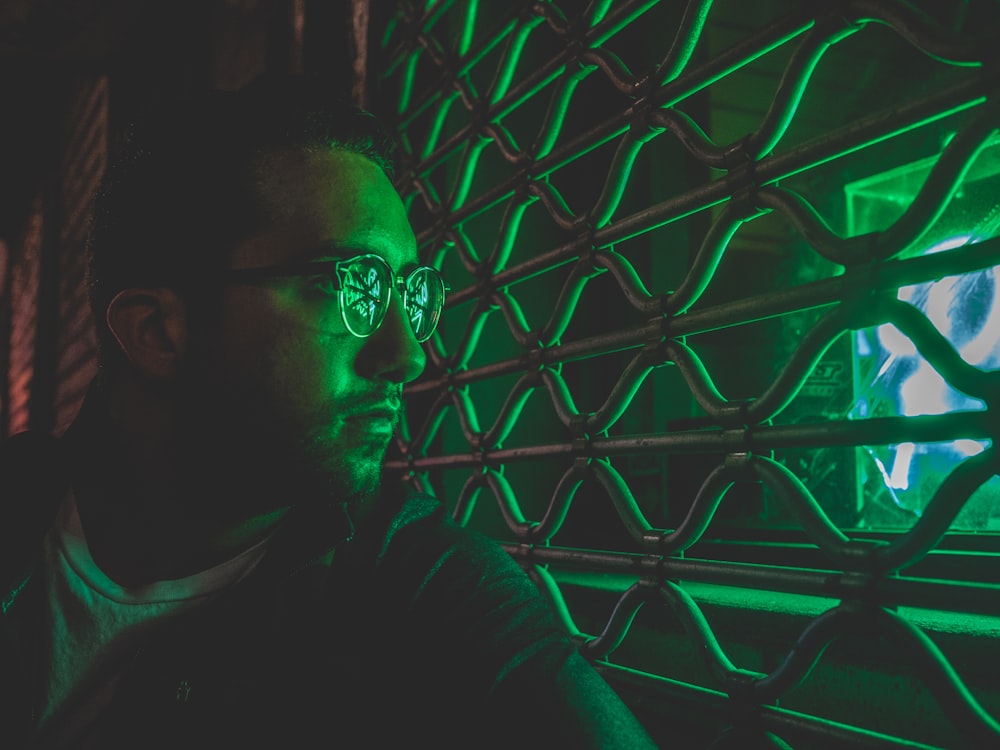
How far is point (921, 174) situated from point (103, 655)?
277cm

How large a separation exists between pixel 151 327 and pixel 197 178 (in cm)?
44

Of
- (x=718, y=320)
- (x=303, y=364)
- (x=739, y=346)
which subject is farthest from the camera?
(x=739, y=346)

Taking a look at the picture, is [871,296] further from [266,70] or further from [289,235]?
[266,70]

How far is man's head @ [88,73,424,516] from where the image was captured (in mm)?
1793

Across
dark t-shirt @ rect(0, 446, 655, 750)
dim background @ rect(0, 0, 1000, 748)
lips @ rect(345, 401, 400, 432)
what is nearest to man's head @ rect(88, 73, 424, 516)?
lips @ rect(345, 401, 400, 432)

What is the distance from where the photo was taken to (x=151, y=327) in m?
1.93

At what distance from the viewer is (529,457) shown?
80.4 inches

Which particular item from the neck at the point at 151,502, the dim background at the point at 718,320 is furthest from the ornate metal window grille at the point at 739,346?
the neck at the point at 151,502

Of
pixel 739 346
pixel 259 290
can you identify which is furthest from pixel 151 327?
pixel 739 346

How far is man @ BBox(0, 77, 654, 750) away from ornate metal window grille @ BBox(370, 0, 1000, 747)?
39cm

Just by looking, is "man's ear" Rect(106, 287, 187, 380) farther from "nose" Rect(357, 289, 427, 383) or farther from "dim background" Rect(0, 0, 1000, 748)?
"dim background" Rect(0, 0, 1000, 748)

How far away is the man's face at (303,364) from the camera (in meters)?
1.78

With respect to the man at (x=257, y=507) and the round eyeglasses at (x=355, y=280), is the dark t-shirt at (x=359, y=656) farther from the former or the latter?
the round eyeglasses at (x=355, y=280)

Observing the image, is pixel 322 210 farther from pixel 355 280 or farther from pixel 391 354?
pixel 391 354
